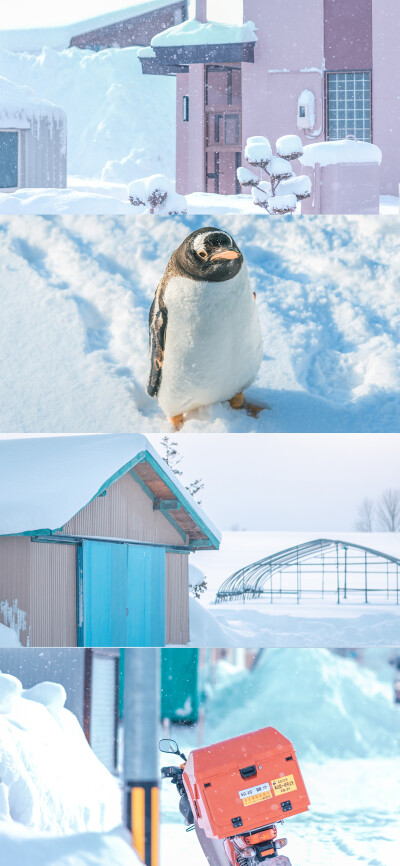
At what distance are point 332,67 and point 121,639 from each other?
3.95m

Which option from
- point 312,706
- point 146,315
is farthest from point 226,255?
point 312,706

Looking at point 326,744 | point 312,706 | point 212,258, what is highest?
point 212,258

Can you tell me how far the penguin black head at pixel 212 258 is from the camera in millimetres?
5984

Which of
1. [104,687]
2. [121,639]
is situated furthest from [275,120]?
[104,687]

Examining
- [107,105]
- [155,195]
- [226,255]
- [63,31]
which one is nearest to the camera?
[226,255]

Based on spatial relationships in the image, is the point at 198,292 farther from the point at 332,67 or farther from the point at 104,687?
the point at 104,687

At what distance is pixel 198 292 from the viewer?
6.05m

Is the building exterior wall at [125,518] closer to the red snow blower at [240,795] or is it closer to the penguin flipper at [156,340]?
the penguin flipper at [156,340]

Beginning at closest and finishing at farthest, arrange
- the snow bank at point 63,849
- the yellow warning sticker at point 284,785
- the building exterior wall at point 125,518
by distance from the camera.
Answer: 1. the snow bank at point 63,849
2. the yellow warning sticker at point 284,785
3. the building exterior wall at point 125,518

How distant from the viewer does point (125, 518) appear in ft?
21.1

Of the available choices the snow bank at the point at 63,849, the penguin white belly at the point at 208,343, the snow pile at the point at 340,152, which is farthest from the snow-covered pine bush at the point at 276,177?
the snow bank at the point at 63,849

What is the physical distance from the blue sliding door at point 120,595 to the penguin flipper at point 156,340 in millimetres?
968

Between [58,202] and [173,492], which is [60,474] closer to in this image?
[173,492]

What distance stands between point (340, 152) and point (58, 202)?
72.5 inches
